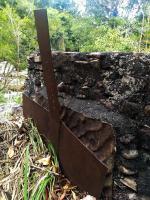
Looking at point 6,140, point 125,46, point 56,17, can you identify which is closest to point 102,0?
point 56,17

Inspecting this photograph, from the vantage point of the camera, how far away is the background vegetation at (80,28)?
790 cm

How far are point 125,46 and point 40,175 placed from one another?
6.42 m

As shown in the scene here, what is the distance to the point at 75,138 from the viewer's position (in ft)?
5.77

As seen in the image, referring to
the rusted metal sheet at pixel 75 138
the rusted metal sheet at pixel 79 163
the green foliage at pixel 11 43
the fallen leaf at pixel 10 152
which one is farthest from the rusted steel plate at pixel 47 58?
the green foliage at pixel 11 43

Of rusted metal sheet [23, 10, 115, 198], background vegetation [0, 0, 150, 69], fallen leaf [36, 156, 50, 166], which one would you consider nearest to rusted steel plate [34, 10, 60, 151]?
rusted metal sheet [23, 10, 115, 198]

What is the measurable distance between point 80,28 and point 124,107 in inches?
496

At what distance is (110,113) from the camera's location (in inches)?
66.9

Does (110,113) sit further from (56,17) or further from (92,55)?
(56,17)

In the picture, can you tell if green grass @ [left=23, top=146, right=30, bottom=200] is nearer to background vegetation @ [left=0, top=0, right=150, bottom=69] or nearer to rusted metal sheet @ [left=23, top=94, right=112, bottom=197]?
rusted metal sheet @ [left=23, top=94, right=112, bottom=197]

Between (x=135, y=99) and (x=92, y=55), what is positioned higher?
(x=92, y=55)

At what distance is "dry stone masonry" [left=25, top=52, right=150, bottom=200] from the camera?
156cm

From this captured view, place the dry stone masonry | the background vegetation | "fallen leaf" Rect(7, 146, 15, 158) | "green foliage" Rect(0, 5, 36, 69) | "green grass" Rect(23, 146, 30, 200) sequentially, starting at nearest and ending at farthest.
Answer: the dry stone masonry < "green grass" Rect(23, 146, 30, 200) < "fallen leaf" Rect(7, 146, 15, 158) < the background vegetation < "green foliage" Rect(0, 5, 36, 69)

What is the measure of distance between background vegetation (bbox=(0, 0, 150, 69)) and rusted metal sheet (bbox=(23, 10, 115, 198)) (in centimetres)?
119

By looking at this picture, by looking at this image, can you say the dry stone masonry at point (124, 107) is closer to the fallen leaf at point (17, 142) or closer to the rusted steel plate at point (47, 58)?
the rusted steel plate at point (47, 58)
